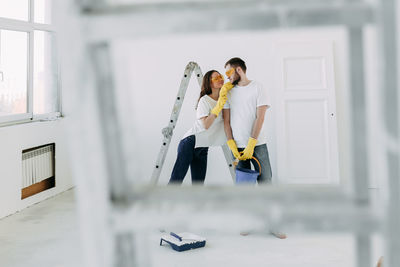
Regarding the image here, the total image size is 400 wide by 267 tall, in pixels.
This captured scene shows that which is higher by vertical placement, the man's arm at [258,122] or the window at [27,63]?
the window at [27,63]

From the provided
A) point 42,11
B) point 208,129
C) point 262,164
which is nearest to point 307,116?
point 262,164

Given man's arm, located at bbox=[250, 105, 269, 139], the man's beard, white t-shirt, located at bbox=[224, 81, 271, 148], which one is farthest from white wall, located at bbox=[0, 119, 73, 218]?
man's arm, located at bbox=[250, 105, 269, 139]

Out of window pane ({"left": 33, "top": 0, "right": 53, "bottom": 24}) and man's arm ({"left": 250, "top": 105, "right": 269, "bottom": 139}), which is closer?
man's arm ({"left": 250, "top": 105, "right": 269, "bottom": 139})

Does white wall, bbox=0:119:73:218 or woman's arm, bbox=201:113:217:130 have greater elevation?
woman's arm, bbox=201:113:217:130

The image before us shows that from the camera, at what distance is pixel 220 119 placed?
3.45 metres

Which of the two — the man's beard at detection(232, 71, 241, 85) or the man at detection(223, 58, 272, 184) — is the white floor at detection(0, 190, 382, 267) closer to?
the man at detection(223, 58, 272, 184)

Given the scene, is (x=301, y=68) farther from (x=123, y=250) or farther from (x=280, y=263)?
(x=123, y=250)

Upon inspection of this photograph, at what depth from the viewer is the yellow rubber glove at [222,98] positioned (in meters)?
3.21

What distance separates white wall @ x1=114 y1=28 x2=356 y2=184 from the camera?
4457 millimetres

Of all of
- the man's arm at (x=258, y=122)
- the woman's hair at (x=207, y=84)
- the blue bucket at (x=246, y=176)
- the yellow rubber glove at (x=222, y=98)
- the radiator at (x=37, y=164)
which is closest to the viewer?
the blue bucket at (x=246, y=176)

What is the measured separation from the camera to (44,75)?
460 cm

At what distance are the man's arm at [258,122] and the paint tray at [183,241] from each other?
988 mm

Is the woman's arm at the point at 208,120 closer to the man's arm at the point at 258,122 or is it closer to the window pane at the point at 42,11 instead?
the man's arm at the point at 258,122

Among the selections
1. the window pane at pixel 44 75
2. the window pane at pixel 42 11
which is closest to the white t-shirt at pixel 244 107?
the window pane at pixel 44 75
